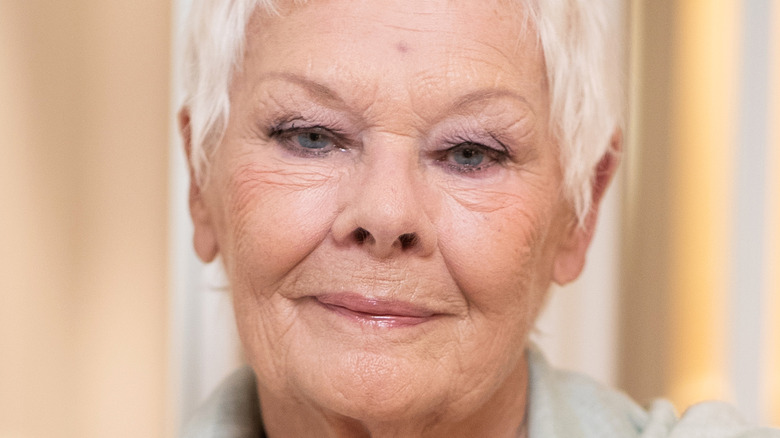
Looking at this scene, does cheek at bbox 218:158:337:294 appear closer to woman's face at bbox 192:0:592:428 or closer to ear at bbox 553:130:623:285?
woman's face at bbox 192:0:592:428

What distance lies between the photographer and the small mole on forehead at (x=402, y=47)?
1.24 metres

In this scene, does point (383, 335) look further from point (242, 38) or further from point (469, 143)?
point (242, 38)

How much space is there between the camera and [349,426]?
1.34m

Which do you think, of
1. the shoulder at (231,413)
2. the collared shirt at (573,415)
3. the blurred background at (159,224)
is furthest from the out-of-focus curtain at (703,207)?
the shoulder at (231,413)

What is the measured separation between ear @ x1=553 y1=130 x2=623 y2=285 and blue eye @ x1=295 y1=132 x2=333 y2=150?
0.47 m

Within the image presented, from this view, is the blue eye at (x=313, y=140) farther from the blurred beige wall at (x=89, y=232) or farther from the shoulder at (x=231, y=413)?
the blurred beige wall at (x=89, y=232)

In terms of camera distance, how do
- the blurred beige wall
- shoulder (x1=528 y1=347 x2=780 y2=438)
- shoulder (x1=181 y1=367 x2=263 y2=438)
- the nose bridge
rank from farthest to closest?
the blurred beige wall < shoulder (x1=181 y1=367 x2=263 y2=438) < shoulder (x1=528 y1=347 x2=780 y2=438) < the nose bridge

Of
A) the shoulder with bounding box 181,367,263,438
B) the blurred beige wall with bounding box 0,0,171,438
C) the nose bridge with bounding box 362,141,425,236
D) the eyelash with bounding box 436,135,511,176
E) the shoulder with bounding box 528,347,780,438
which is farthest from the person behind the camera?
the blurred beige wall with bounding box 0,0,171,438

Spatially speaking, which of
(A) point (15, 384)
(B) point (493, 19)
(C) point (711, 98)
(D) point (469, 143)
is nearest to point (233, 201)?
(D) point (469, 143)

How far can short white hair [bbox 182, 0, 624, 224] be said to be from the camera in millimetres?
1355

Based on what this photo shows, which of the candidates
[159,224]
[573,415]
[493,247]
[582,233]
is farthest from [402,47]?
[159,224]

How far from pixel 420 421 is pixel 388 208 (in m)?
0.36

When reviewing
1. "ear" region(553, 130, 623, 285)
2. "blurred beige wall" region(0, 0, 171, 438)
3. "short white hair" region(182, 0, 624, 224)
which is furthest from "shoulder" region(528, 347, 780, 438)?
"blurred beige wall" region(0, 0, 171, 438)

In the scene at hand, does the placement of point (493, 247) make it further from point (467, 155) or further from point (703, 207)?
point (703, 207)
